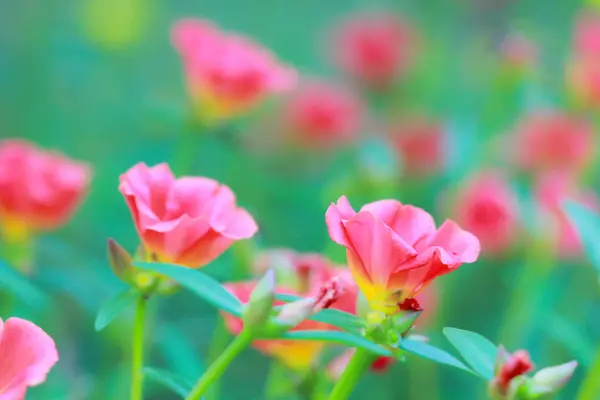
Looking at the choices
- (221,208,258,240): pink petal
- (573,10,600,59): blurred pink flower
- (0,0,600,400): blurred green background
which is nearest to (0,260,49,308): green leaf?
(0,0,600,400): blurred green background

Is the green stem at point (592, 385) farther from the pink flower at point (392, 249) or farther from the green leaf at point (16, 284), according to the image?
the green leaf at point (16, 284)

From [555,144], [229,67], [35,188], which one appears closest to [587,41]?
[555,144]

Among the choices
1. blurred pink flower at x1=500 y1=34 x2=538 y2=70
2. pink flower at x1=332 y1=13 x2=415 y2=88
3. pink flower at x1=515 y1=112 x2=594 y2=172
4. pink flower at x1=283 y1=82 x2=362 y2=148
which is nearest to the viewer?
blurred pink flower at x1=500 y1=34 x2=538 y2=70

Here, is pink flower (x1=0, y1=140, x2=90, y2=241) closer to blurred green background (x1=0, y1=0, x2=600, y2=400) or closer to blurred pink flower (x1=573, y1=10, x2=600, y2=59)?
blurred green background (x1=0, y1=0, x2=600, y2=400)

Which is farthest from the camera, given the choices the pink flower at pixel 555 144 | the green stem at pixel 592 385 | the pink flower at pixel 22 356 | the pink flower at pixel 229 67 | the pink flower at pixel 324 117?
the pink flower at pixel 324 117

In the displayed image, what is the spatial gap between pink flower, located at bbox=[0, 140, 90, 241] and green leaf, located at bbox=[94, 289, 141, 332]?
0.19 meters

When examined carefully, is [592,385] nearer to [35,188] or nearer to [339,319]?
[339,319]

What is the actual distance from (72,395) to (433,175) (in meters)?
0.79

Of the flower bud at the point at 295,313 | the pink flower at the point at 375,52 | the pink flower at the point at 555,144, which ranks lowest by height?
the flower bud at the point at 295,313

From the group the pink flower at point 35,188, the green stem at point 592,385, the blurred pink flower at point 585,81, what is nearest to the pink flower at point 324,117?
the blurred pink flower at point 585,81

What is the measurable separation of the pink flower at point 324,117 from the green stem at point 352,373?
964 mm

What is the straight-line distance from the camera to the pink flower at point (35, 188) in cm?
57

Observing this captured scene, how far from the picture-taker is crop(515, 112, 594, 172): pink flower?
1.12 m

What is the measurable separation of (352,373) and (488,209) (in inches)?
20.7
